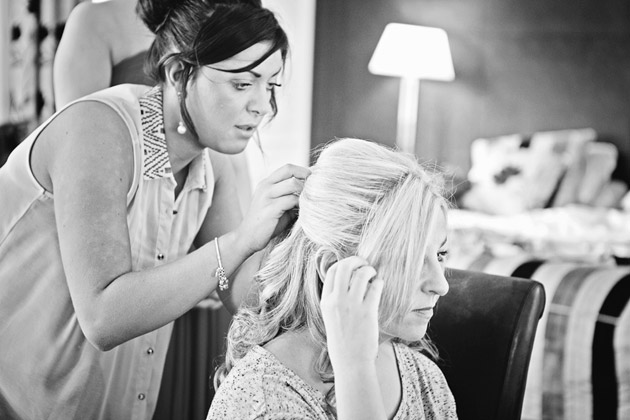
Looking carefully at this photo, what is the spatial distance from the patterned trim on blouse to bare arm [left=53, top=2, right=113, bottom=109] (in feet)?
1.07

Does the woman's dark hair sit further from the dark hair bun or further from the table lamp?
the table lamp

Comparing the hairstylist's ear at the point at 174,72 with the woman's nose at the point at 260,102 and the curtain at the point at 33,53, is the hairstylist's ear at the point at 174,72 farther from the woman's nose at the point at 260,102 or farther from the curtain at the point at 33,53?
the curtain at the point at 33,53

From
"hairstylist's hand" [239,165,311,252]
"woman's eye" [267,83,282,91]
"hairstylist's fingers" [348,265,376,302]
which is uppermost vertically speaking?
"woman's eye" [267,83,282,91]

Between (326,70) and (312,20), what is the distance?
0.38 metres

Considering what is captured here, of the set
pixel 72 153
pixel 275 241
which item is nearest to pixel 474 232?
pixel 275 241

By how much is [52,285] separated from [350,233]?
0.49 metres

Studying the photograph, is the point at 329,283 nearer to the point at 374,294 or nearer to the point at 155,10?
the point at 374,294

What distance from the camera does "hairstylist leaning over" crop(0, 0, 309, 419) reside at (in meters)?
1.07

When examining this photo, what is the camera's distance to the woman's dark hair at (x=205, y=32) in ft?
3.83

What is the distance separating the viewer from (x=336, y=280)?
95cm

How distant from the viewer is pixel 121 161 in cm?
113

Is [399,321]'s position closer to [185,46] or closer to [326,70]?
[185,46]

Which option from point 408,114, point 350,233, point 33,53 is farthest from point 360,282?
point 408,114

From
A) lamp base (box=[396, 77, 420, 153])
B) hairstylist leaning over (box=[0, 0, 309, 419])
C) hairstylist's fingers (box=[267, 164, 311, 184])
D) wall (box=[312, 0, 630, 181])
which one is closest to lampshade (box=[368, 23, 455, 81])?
lamp base (box=[396, 77, 420, 153])
